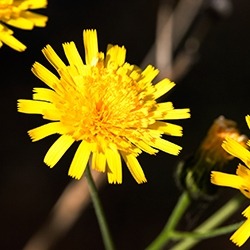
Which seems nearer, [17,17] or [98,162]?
[98,162]

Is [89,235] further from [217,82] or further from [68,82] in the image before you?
[68,82]

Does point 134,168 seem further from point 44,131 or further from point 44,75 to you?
point 44,75

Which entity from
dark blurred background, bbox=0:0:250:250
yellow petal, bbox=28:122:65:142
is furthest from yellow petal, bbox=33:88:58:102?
dark blurred background, bbox=0:0:250:250

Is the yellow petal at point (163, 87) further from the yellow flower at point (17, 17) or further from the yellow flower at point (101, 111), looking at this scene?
the yellow flower at point (17, 17)

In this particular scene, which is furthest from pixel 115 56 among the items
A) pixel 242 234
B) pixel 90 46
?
pixel 242 234

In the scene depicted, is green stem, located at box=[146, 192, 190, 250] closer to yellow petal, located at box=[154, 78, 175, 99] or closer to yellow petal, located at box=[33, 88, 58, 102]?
yellow petal, located at box=[154, 78, 175, 99]

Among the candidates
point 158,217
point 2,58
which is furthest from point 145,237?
point 2,58
